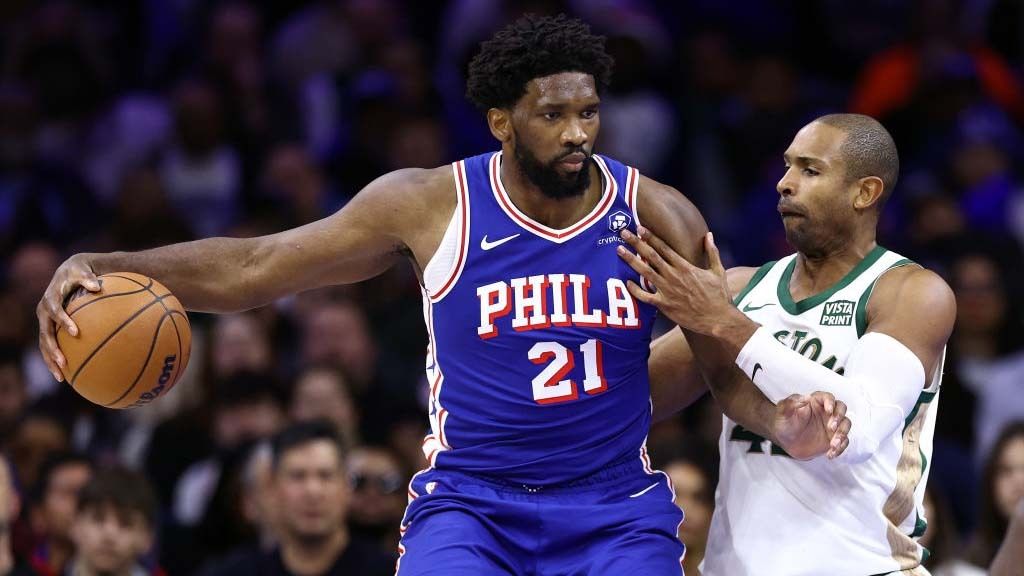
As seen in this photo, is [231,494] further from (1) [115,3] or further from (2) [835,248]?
(1) [115,3]

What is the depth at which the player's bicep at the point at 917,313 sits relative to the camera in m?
5.41

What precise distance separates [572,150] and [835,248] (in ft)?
3.77

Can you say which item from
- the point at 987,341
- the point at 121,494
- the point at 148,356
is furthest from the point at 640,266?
the point at 987,341

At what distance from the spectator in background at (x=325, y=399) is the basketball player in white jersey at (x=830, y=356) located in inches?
153

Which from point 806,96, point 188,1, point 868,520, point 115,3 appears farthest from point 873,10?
point 868,520

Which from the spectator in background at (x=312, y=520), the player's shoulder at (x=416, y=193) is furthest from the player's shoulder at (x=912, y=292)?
the spectator in background at (x=312, y=520)

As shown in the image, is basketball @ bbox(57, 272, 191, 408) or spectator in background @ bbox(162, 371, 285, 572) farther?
spectator in background @ bbox(162, 371, 285, 572)

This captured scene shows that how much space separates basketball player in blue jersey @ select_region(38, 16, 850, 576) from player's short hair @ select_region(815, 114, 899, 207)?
0.64 m

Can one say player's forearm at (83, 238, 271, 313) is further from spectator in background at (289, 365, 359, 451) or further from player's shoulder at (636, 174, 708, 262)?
spectator in background at (289, 365, 359, 451)

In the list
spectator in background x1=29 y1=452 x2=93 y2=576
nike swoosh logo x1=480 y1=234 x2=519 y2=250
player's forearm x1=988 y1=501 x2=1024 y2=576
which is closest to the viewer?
nike swoosh logo x1=480 y1=234 x2=519 y2=250

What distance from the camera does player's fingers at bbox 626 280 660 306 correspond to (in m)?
5.43

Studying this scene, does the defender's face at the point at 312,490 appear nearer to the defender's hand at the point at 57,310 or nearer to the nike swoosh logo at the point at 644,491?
the defender's hand at the point at 57,310

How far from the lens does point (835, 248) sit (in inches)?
228

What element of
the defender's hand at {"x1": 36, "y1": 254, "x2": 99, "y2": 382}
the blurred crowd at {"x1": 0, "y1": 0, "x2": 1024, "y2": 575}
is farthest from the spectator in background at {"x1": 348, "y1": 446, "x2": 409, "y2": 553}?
the defender's hand at {"x1": 36, "y1": 254, "x2": 99, "y2": 382}
